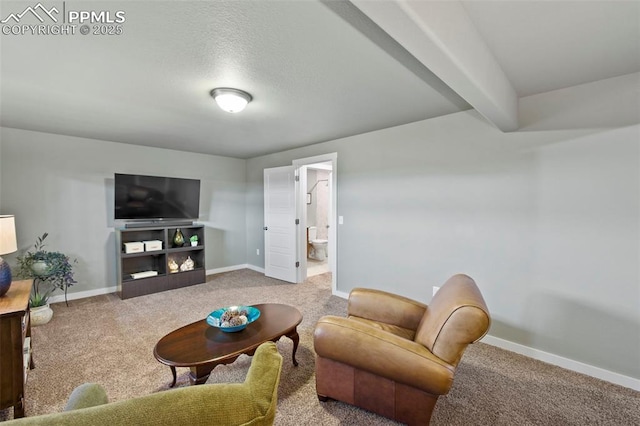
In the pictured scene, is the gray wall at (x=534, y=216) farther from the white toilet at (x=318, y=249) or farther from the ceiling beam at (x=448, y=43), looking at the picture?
the white toilet at (x=318, y=249)

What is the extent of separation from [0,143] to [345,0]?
4.58 m

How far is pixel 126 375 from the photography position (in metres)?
2.21

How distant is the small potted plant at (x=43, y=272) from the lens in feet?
10.7

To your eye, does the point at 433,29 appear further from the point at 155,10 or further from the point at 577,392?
the point at 577,392

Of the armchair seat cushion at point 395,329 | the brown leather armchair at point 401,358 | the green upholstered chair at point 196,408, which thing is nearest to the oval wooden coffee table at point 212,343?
the brown leather armchair at point 401,358

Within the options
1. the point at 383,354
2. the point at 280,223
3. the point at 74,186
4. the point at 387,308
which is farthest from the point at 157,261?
the point at 383,354

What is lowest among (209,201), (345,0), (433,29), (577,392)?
(577,392)

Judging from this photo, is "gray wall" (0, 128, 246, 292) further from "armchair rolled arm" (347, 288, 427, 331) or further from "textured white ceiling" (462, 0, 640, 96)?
"textured white ceiling" (462, 0, 640, 96)

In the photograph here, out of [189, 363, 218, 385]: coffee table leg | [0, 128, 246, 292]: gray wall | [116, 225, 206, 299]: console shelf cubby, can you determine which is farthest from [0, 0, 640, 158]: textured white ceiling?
[189, 363, 218, 385]: coffee table leg

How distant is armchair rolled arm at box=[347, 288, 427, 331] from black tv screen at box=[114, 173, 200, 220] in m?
3.57

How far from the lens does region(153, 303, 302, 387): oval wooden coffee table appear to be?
1737mm

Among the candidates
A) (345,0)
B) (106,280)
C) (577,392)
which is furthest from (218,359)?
(106,280)

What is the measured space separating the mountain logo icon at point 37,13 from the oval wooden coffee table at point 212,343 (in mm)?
1983

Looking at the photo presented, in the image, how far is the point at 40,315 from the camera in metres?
3.12
